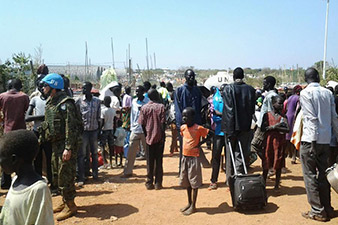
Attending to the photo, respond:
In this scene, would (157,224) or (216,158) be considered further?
(216,158)

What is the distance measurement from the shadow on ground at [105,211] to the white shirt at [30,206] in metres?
2.91

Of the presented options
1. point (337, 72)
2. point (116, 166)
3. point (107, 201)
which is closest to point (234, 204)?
point (107, 201)

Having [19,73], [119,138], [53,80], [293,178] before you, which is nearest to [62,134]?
[53,80]

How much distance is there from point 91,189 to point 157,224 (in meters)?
2.21

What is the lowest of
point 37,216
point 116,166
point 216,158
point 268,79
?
point 116,166

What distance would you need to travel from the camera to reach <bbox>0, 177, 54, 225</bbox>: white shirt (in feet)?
7.01

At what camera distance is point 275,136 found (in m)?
5.75

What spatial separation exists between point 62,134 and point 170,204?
7.14ft

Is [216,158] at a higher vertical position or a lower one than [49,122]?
lower

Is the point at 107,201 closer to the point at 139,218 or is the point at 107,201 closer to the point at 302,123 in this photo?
the point at 139,218

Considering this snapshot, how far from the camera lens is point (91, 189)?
20.9ft

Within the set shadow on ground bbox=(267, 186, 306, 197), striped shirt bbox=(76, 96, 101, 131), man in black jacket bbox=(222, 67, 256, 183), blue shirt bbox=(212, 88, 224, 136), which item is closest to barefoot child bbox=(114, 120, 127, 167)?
striped shirt bbox=(76, 96, 101, 131)

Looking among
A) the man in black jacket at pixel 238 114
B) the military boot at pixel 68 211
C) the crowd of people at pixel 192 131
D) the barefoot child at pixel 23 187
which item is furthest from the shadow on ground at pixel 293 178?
the barefoot child at pixel 23 187

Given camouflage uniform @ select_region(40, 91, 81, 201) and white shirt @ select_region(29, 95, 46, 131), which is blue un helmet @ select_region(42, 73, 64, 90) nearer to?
camouflage uniform @ select_region(40, 91, 81, 201)
